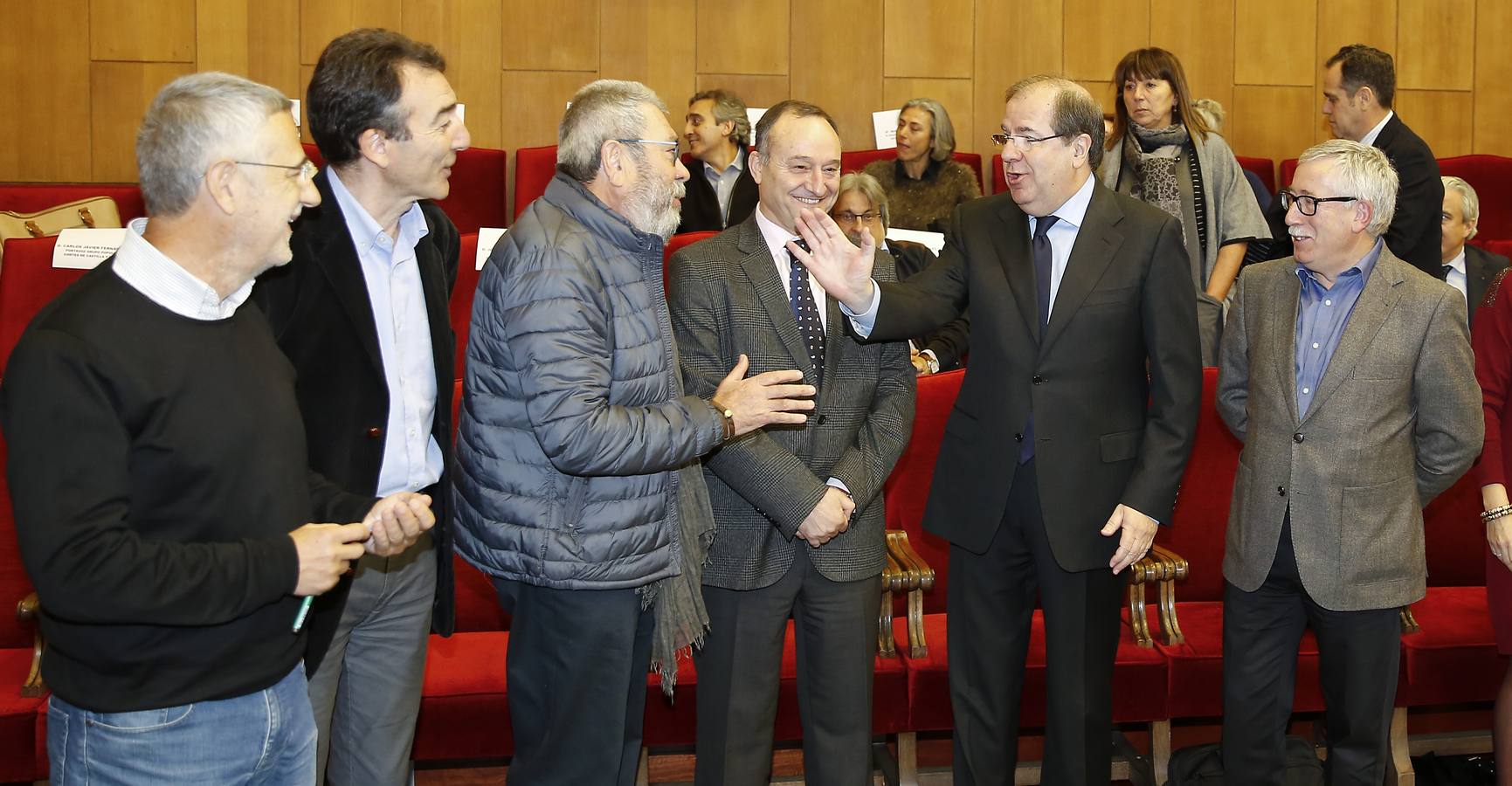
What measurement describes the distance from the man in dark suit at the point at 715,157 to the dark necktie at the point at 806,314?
2.41m

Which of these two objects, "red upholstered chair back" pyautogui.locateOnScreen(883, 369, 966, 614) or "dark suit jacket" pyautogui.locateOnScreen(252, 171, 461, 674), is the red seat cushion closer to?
"red upholstered chair back" pyautogui.locateOnScreen(883, 369, 966, 614)

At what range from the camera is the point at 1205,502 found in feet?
11.2

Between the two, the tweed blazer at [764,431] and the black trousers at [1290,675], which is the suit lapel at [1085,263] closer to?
the tweed blazer at [764,431]

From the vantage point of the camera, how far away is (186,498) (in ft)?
4.86

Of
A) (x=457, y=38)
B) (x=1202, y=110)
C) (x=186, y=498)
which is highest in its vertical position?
(x=457, y=38)

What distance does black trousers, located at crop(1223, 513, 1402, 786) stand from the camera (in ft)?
8.50

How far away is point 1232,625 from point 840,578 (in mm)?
899

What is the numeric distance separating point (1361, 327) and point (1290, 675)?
762 millimetres

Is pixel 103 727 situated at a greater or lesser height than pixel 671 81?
lesser

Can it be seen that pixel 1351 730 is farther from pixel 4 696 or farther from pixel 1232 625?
pixel 4 696

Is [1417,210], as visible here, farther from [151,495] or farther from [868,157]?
[151,495]

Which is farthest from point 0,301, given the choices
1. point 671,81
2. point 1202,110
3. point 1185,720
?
point 1202,110

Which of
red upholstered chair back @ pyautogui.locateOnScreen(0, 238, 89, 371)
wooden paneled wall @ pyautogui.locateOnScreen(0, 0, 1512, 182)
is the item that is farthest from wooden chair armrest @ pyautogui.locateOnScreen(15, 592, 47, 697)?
wooden paneled wall @ pyautogui.locateOnScreen(0, 0, 1512, 182)

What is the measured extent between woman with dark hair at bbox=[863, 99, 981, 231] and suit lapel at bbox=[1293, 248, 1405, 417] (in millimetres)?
2289
